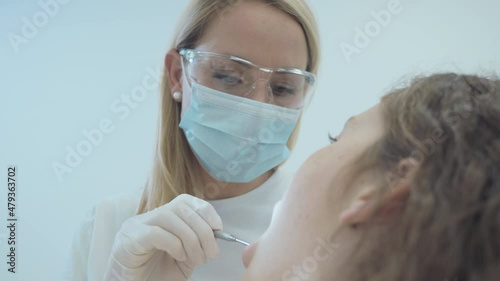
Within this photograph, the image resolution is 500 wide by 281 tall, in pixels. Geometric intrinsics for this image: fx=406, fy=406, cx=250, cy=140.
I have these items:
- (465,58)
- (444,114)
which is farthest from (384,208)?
(465,58)

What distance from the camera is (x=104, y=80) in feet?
6.40

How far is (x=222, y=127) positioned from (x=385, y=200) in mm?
664

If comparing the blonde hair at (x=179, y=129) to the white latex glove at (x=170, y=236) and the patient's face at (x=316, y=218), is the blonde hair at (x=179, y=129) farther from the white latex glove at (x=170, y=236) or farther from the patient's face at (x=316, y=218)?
the patient's face at (x=316, y=218)

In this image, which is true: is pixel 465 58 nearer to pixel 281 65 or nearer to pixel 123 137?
pixel 281 65

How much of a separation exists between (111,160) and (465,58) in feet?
5.59
